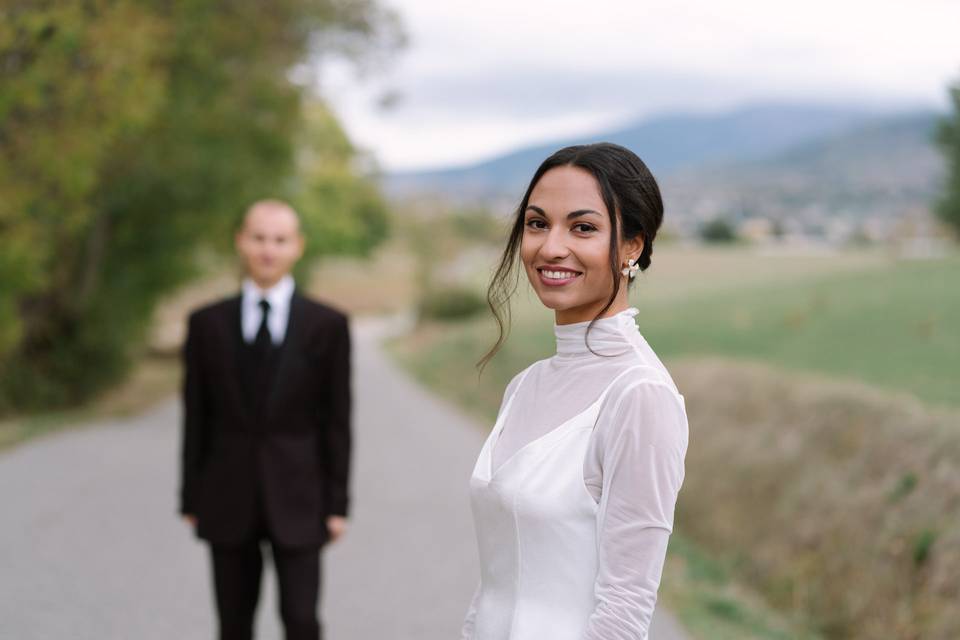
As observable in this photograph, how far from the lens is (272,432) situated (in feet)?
14.7

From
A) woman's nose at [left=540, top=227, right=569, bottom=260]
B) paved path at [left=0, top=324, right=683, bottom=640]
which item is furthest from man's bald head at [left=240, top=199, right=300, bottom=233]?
paved path at [left=0, top=324, right=683, bottom=640]

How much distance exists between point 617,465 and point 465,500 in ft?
33.5

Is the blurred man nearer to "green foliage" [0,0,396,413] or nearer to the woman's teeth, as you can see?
the woman's teeth

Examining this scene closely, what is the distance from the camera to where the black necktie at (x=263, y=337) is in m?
4.53

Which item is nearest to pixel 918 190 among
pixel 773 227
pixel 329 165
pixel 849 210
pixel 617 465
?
pixel 849 210

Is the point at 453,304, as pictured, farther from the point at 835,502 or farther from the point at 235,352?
the point at 235,352

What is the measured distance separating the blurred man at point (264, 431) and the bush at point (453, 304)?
4717 cm

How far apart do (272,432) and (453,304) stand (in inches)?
1914

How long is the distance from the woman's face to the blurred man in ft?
7.72

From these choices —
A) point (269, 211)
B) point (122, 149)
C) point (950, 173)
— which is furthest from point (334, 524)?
point (950, 173)

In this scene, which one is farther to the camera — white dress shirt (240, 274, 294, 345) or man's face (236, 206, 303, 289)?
white dress shirt (240, 274, 294, 345)

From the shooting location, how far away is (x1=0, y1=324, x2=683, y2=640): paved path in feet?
23.2

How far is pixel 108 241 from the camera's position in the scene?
70.0 feet

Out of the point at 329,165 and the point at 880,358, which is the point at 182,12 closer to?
the point at 880,358
